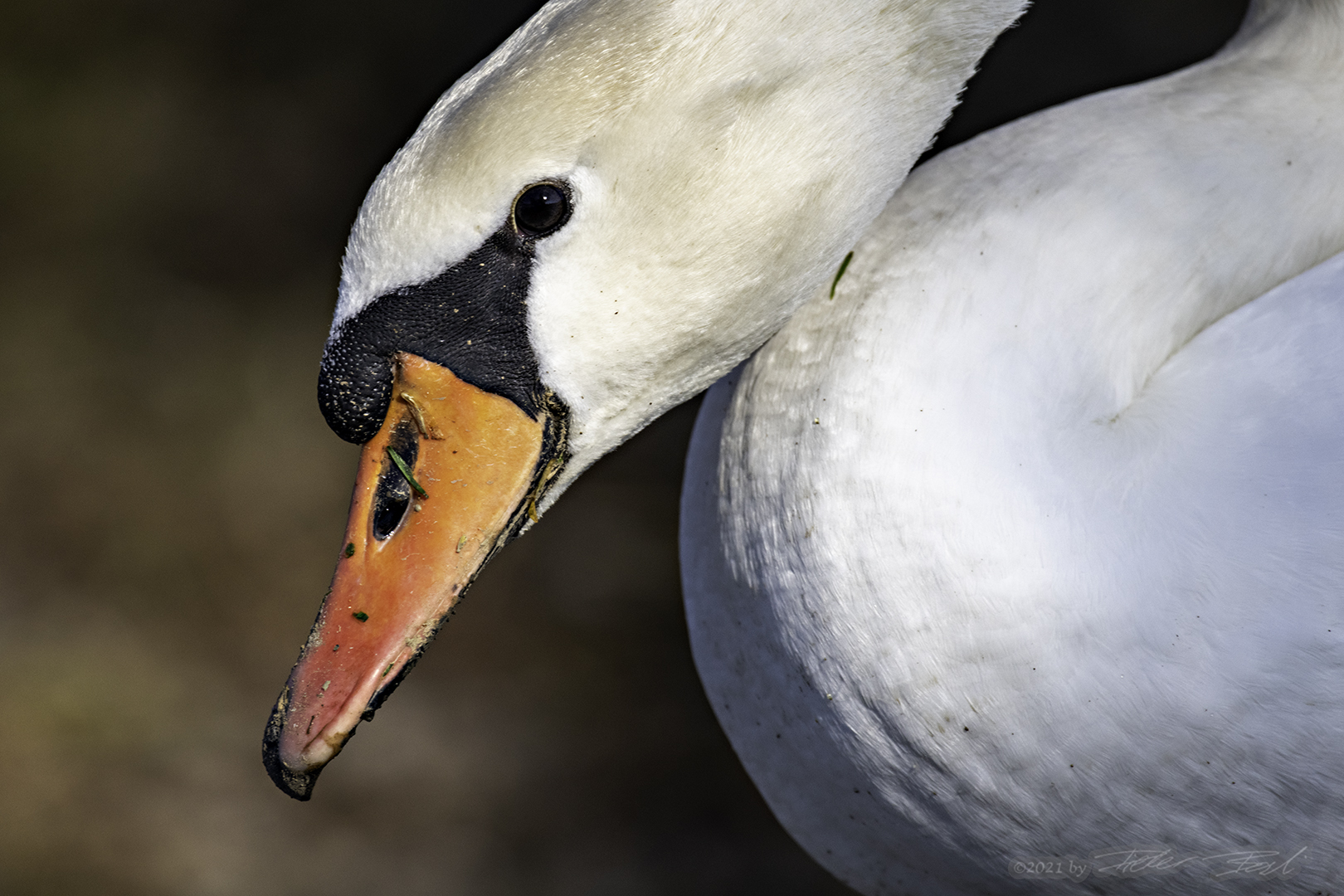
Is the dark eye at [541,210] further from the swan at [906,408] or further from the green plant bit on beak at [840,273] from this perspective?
the green plant bit on beak at [840,273]

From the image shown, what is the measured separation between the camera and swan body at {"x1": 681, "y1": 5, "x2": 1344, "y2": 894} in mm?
979

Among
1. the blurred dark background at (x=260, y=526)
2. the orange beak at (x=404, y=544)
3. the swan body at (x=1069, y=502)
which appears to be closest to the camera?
the swan body at (x=1069, y=502)

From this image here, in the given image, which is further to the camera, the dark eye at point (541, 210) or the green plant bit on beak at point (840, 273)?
the green plant bit on beak at point (840, 273)

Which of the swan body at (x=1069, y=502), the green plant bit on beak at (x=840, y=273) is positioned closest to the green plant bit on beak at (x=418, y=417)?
the swan body at (x=1069, y=502)

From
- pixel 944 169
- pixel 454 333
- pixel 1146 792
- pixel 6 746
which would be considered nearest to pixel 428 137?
pixel 454 333

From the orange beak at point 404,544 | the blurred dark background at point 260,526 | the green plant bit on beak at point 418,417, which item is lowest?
the blurred dark background at point 260,526

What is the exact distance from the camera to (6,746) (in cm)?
258

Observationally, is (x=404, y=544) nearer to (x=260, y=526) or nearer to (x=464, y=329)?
(x=464, y=329)

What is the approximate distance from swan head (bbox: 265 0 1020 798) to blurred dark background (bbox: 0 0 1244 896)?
64.7 inches

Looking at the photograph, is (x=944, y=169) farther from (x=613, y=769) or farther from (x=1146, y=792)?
(x=613, y=769)

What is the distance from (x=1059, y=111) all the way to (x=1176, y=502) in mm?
469
